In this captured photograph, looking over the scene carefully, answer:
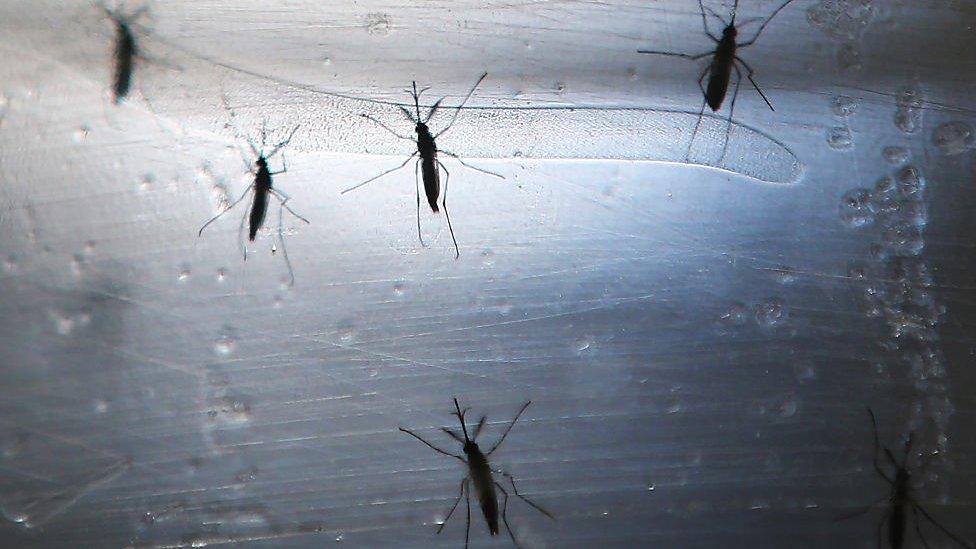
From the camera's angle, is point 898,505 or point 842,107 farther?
point 842,107

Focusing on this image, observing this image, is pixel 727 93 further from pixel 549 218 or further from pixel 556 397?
→ pixel 556 397

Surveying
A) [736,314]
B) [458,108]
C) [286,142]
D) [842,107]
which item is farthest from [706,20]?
[286,142]

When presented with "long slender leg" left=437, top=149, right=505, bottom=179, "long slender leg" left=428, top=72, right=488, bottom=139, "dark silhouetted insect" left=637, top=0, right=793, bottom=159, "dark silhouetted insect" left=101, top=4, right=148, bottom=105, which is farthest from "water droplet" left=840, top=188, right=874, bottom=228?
"dark silhouetted insect" left=101, top=4, right=148, bottom=105

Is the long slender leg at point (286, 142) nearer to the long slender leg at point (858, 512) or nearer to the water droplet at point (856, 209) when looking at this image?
the water droplet at point (856, 209)

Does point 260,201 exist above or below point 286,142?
below

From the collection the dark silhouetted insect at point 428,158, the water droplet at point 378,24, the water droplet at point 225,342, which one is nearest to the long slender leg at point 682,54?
the dark silhouetted insect at point 428,158

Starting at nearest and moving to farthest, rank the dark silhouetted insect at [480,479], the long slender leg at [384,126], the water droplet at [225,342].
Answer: the dark silhouetted insect at [480,479]
the water droplet at [225,342]
the long slender leg at [384,126]

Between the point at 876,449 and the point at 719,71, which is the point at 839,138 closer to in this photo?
the point at 719,71
